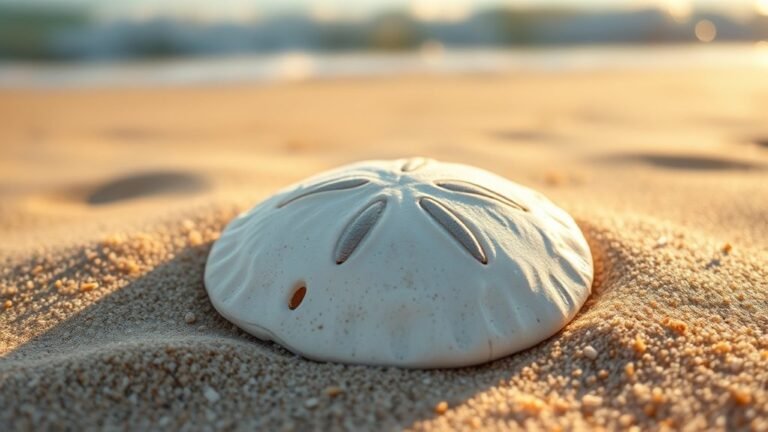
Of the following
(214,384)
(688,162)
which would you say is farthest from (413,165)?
(688,162)

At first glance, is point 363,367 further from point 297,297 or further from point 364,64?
point 364,64

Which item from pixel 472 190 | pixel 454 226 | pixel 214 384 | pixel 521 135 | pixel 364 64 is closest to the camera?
pixel 214 384

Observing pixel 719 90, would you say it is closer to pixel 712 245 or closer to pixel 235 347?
pixel 712 245

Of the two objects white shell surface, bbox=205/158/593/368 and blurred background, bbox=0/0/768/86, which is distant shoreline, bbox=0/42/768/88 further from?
white shell surface, bbox=205/158/593/368

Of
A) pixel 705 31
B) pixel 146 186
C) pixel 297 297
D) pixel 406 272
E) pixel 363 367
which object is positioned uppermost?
pixel 705 31

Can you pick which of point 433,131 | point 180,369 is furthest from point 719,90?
point 180,369

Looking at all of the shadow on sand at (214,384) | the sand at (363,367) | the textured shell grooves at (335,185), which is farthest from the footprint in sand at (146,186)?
the shadow on sand at (214,384)
